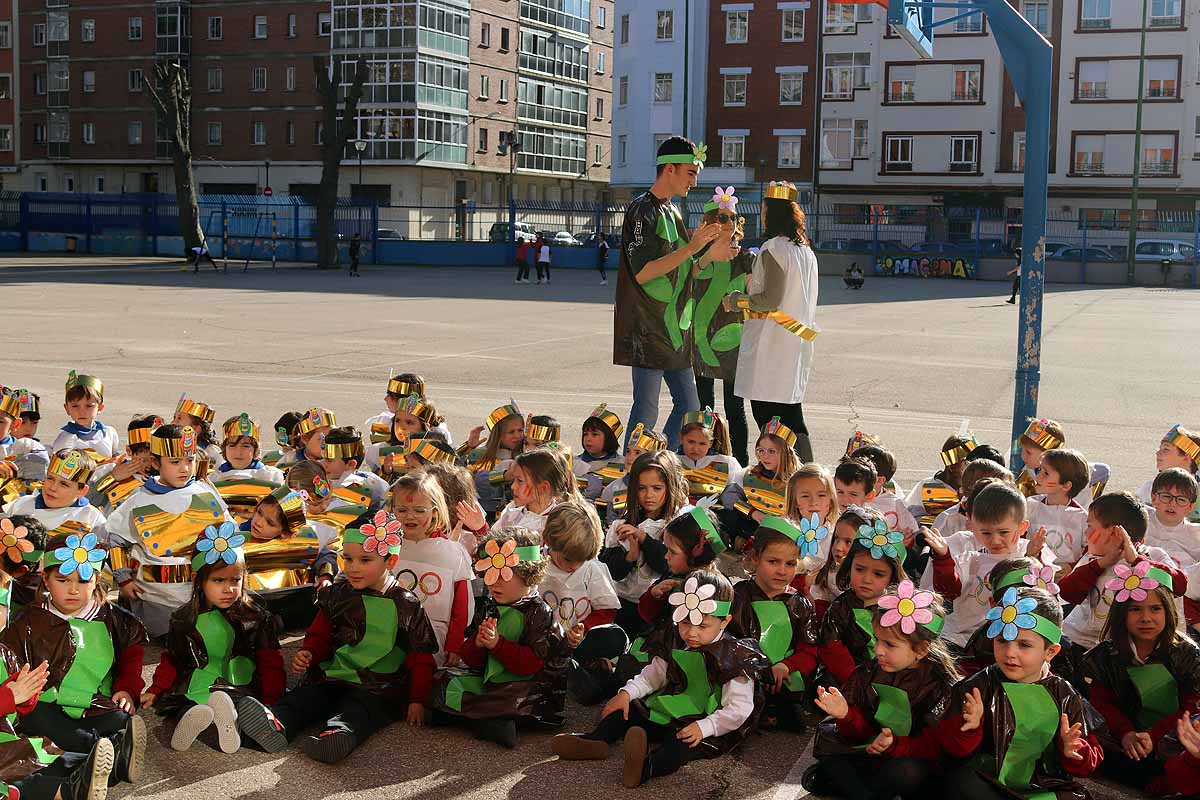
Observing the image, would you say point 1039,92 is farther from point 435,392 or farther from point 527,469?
point 435,392

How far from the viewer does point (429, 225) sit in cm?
6331

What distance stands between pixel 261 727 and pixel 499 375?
11108 millimetres

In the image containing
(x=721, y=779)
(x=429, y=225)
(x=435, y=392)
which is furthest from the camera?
(x=429, y=225)

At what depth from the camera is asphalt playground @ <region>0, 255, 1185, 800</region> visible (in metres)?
4.66

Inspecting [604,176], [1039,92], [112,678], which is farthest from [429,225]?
[112,678]

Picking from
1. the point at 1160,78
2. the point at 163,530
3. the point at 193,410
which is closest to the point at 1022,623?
the point at 163,530

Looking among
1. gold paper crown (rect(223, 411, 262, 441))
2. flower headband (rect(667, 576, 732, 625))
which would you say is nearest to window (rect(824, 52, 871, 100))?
gold paper crown (rect(223, 411, 262, 441))

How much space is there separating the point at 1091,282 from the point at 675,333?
45775mm

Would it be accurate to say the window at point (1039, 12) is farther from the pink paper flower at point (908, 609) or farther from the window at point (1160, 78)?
the pink paper flower at point (908, 609)

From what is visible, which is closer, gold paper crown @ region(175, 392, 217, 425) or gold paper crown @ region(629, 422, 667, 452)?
gold paper crown @ region(629, 422, 667, 452)

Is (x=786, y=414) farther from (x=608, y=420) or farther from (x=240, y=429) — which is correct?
(x=240, y=429)

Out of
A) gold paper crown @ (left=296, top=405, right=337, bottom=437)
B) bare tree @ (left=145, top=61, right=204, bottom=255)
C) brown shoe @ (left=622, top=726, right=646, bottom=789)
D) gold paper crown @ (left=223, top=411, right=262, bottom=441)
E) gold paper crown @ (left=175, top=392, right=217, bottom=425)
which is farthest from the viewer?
bare tree @ (left=145, top=61, right=204, bottom=255)

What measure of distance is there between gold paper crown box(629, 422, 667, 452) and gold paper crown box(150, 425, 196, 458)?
2.48 m

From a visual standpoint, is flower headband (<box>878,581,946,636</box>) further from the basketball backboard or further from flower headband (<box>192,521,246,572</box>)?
the basketball backboard
